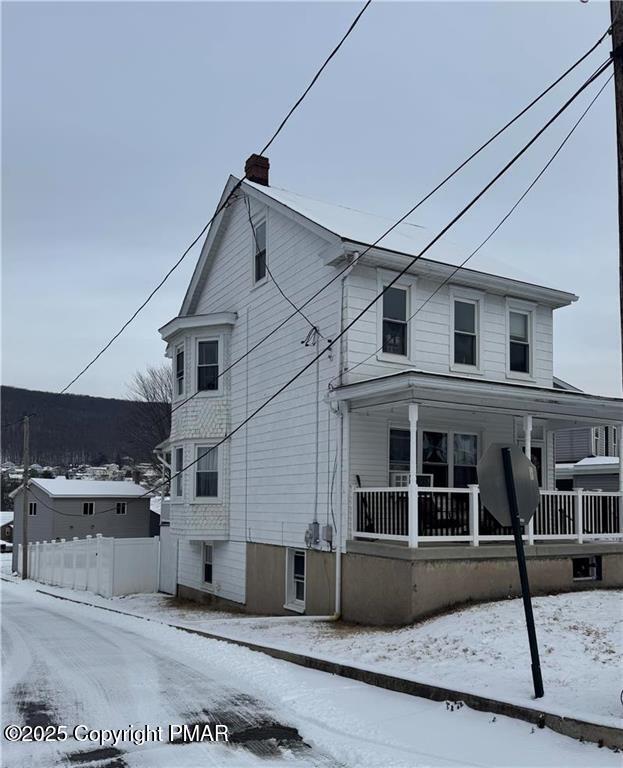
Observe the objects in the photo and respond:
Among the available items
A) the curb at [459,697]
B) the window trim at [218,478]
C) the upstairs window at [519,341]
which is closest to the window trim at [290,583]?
the window trim at [218,478]

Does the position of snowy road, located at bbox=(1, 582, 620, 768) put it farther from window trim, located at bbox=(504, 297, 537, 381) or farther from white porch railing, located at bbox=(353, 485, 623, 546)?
window trim, located at bbox=(504, 297, 537, 381)

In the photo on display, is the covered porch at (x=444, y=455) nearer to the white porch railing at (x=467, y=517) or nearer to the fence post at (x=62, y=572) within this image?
the white porch railing at (x=467, y=517)

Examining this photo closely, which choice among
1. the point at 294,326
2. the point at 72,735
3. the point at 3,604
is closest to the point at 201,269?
the point at 294,326

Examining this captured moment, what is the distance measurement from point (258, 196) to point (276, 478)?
278 inches

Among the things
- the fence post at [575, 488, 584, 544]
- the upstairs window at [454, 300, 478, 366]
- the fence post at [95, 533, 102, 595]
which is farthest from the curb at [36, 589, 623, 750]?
the fence post at [95, 533, 102, 595]

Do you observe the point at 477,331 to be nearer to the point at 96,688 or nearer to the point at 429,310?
the point at 429,310

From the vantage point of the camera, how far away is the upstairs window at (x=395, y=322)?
54.3ft

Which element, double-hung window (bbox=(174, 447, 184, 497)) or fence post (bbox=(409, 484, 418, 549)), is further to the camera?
double-hung window (bbox=(174, 447, 184, 497))

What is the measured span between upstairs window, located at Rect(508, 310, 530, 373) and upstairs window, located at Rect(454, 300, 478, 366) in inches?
42.5

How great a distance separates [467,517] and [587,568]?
307cm

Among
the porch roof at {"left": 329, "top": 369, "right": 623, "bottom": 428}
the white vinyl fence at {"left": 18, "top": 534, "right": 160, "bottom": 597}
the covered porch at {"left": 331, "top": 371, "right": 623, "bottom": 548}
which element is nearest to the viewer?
the porch roof at {"left": 329, "top": 369, "right": 623, "bottom": 428}

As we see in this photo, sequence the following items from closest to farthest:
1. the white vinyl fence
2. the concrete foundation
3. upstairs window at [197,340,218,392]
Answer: the concrete foundation < upstairs window at [197,340,218,392] < the white vinyl fence

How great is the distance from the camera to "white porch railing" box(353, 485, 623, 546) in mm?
14172

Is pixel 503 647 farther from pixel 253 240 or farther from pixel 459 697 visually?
pixel 253 240
